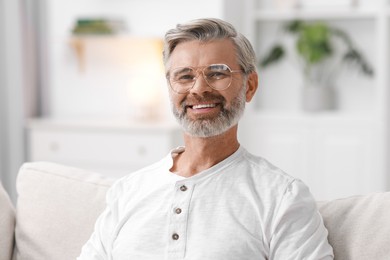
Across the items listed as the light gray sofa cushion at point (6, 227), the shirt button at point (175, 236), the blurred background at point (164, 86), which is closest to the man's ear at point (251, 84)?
the shirt button at point (175, 236)

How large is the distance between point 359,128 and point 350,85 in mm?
383

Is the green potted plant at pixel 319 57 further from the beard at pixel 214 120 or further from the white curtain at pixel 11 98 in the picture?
the beard at pixel 214 120

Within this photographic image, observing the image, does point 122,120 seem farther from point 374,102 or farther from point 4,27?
point 374,102

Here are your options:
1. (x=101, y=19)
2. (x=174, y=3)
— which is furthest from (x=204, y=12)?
(x=101, y=19)

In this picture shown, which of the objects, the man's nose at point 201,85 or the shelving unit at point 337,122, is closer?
the man's nose at point 201,85

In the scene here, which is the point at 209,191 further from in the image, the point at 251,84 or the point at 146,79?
the point at 146,79

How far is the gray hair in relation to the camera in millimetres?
1641

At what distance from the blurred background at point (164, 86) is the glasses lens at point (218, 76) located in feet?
7.70

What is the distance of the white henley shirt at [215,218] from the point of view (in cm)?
150

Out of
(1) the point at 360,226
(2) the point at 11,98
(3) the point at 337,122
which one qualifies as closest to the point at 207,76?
(1) the point at 360,226

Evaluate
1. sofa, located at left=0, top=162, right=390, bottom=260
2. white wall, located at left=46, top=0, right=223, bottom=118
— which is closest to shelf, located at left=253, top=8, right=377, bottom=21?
white wall, located at left=46, top=0, right=223, bottom=118

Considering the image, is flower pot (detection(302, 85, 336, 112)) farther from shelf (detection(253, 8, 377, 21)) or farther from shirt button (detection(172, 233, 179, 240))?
shirt button (detection(172, 233, 179, 240))

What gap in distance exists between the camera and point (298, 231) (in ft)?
4.87

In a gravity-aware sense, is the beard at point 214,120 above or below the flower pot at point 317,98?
above
